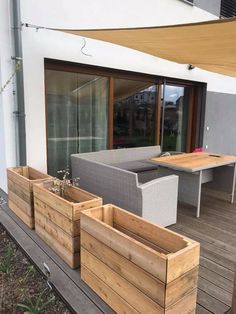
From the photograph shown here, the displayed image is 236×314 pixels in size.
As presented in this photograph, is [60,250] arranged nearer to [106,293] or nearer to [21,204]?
[106,293]

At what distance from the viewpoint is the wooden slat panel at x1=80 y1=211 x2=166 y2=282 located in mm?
1471

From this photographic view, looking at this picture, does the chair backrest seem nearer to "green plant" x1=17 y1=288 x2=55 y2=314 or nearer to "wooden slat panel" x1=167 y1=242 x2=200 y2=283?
"green plant" x1=17 y1=288 x2=55 y2=314

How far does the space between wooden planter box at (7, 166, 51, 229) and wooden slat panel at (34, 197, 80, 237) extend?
0.70 feet

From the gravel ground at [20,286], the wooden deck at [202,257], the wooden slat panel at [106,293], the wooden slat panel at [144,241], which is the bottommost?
the gravel ground at [20,286]

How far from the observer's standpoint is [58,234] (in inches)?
96.8

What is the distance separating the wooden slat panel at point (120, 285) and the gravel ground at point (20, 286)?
36 cm

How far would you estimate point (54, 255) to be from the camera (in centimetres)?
253

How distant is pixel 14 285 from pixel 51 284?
340mm

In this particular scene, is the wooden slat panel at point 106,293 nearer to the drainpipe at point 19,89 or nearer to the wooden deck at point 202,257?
the wooden deck at point 202,257

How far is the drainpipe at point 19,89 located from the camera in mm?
3387

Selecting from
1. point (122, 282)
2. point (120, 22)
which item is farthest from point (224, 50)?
point (122, 282)

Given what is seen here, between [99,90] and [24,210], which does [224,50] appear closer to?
[99,90]

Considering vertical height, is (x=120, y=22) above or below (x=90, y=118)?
above

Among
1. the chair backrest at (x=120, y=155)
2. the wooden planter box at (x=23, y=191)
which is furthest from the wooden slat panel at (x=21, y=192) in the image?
the chair backrest at (x=120, y=155)
